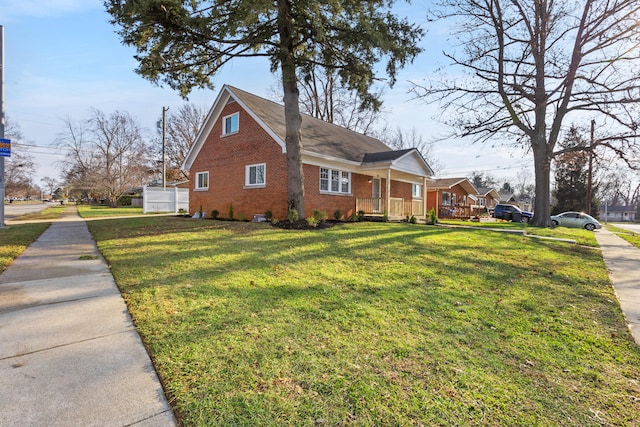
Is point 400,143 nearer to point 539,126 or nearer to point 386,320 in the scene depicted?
point 539,126

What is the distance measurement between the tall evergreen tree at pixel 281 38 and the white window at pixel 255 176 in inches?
128

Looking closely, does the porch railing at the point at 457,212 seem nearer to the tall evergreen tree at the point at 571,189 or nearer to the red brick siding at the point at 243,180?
the tall evergreen tree at the point at 571,189

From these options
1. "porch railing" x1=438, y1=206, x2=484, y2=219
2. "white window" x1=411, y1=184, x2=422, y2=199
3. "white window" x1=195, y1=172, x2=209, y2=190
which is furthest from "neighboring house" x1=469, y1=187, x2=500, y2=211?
"white window" x1=195, y1=172, x2=209, y2=190

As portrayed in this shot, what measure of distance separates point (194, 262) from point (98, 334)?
2907 mm

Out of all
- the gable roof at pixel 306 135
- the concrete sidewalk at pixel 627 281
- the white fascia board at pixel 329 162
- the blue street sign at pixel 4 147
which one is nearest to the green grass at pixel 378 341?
the concrete sidewalk at pixel 627 281

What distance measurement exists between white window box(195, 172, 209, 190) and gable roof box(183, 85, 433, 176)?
134cm

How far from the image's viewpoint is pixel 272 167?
14000mm

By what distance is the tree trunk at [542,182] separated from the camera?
17172 millimetres

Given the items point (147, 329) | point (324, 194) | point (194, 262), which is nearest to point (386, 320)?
point (147, 329)

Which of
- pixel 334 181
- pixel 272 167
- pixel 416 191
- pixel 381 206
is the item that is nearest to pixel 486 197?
pixel 416 191

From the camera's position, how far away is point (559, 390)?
8.41 ft

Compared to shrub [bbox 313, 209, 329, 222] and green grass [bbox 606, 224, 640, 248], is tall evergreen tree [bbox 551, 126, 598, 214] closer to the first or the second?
green grass [bbox 606, 224, 640, 248]

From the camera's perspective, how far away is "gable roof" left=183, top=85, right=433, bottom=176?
14172mm

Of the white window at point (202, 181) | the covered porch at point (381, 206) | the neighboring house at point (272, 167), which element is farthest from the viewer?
the white window at point (202, 181)
